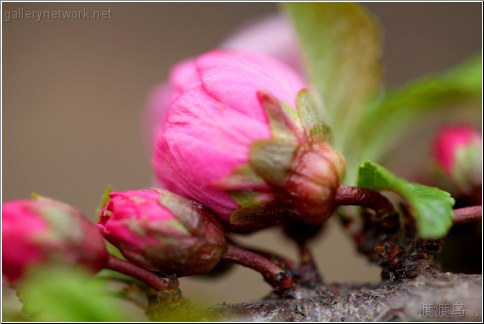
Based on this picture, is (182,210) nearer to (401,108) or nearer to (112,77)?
(401,108)

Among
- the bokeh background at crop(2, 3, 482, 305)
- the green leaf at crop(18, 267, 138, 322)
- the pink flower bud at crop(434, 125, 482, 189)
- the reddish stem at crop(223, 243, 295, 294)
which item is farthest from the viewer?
the bokeh background at crop(2, 3, 482, 305)

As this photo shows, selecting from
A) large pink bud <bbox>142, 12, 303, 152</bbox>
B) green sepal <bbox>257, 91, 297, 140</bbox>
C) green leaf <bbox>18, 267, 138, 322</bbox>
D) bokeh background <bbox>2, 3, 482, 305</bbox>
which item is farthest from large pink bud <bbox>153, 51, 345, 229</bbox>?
bokeh background <bbox>2, 3, 482, 305</bbox>

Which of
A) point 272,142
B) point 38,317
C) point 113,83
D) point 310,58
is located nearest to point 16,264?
point 38,317

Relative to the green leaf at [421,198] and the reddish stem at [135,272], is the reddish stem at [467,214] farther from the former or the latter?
the reddish stem at [135,272]

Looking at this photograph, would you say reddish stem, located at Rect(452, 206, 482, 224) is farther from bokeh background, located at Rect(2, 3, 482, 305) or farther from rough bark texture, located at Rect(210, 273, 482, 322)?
bokeh background, located at Rect(2, 3, 482, 305)

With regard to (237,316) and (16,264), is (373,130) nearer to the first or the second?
(237,316)
